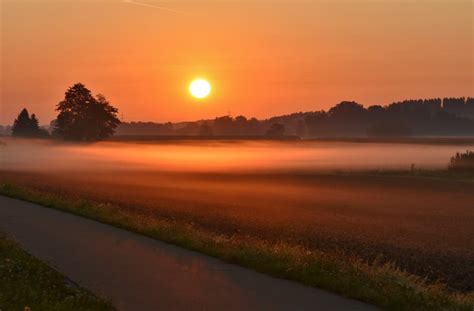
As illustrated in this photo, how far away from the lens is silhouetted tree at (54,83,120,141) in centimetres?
12219

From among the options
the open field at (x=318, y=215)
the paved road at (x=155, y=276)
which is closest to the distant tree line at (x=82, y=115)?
the open field at (x=318, y=215)

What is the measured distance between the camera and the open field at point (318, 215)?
15.3 metres

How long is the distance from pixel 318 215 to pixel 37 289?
50.9 feet

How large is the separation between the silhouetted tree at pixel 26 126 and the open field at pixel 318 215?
115607 millimetres

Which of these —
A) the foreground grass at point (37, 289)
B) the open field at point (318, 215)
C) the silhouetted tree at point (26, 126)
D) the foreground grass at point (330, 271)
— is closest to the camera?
the foreground grass at point (37, 289)

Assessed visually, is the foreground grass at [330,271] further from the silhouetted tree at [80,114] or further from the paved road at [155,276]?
the silhouetted tree at [80,114]

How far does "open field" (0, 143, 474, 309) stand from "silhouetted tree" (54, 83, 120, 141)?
278ft

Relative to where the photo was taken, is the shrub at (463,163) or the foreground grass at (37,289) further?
the shrub at (463,163)

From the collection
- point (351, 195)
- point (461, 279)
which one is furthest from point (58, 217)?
point (351, 195)

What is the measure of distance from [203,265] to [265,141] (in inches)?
5784

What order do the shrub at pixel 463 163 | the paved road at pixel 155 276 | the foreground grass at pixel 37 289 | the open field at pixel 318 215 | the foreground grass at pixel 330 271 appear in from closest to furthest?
1. the foreground grass at pixel 37 289
2. the paved road at pixel 155 276
3. the foreground grass at pixel 330 271
4. the open field at pixel 318 215
5. the shrub at pixel 463 163

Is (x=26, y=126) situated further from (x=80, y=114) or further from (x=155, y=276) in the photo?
(x=155, y=276)

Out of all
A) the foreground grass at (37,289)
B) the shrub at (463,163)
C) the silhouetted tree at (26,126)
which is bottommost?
the shrub at (463,163)

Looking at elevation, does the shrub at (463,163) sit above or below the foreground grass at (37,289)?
below
